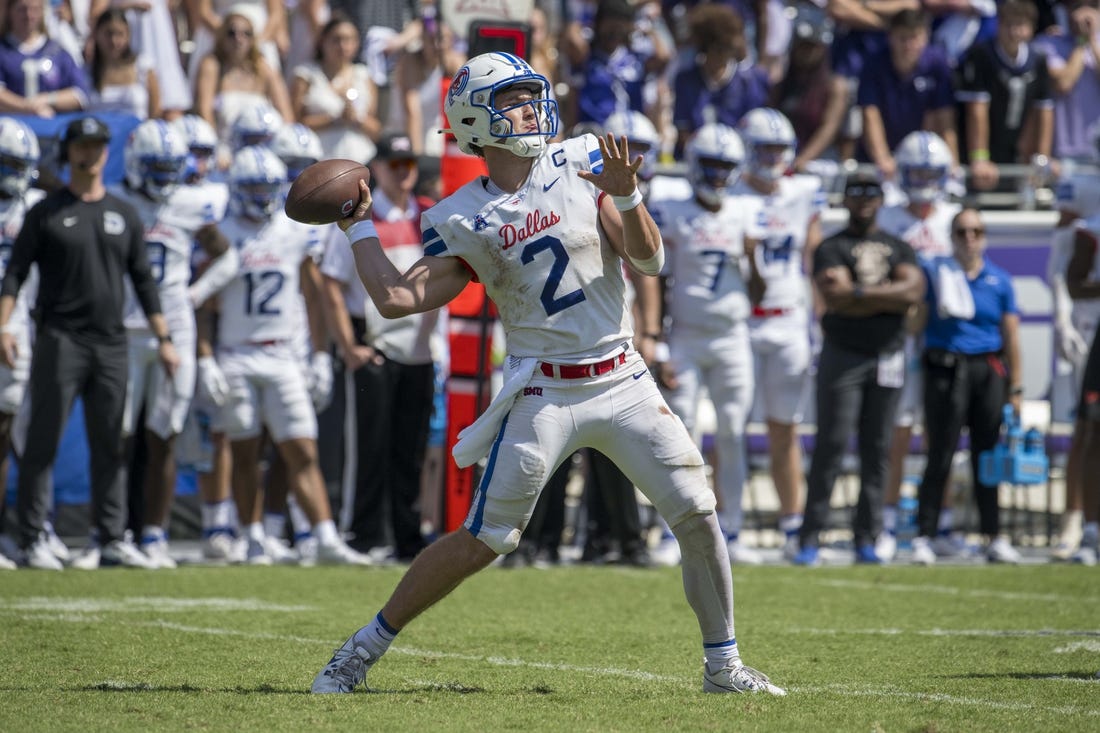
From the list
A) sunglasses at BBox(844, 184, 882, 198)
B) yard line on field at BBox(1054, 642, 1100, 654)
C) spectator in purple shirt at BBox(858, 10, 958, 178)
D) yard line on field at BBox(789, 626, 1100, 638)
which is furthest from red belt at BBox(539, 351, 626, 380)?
spectator in purple shirt at BBox(858, 10, 958, 178)

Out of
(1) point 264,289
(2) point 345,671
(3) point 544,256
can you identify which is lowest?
(2) point 345,671

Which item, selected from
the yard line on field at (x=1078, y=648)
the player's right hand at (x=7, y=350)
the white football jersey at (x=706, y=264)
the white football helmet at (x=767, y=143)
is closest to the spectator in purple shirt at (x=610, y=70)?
the white football helmet at (x=767, y=143)

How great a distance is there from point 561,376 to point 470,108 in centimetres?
89

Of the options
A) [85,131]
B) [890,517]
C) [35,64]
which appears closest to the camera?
[85,131]

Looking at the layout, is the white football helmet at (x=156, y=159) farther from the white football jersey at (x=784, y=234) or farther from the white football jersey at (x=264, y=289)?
the white football jersey at (x=784, y=234)

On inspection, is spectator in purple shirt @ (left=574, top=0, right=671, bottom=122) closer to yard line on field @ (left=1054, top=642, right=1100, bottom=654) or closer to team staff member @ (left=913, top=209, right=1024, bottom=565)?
team staff member @ (left=913, top=209, right=1024, bottom=565)

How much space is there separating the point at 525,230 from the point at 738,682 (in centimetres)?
152

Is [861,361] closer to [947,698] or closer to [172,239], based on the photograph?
[172,239]

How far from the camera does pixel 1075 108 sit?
1320cm

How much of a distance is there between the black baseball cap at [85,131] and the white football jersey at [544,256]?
4206 mm

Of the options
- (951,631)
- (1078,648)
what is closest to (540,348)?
(1078,648)

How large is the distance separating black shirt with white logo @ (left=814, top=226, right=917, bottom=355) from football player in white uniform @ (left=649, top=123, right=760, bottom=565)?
515mm

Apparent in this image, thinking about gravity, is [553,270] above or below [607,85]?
below

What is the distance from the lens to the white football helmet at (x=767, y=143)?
10.4 meters
